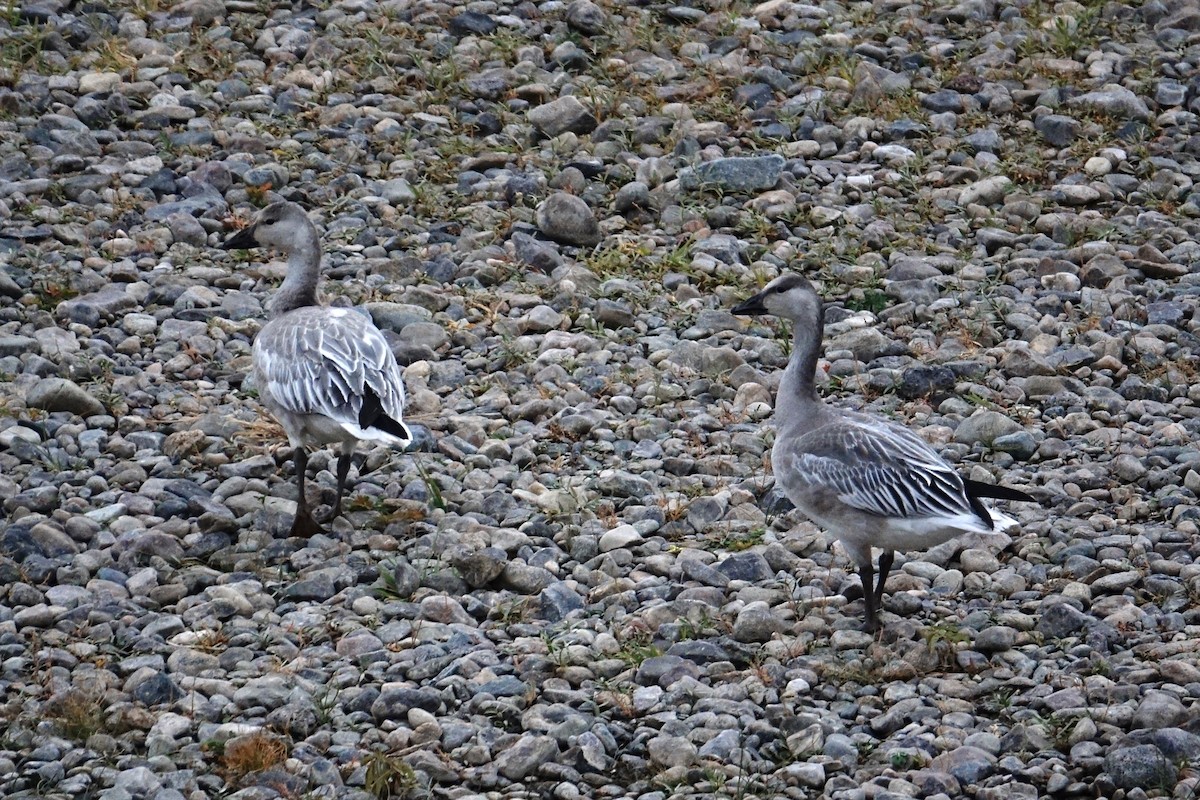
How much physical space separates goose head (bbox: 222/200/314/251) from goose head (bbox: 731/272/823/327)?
2526mm

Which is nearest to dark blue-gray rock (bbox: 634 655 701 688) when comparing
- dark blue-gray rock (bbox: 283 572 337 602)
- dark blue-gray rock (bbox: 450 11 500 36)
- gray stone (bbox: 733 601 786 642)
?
gray stone (bbox: 733 601 786 642)

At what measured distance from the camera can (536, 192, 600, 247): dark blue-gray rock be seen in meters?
9.62

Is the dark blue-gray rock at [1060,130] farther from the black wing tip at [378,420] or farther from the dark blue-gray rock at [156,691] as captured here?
the dark blue-gray rock at [156,691]

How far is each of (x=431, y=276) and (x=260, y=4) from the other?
14.1ft

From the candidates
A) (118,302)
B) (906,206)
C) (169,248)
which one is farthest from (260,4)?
(906,206)

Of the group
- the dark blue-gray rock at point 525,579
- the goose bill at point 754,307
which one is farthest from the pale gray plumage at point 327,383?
the goose bill at point 754,307

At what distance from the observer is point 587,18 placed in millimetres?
12023

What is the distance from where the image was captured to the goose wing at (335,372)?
6.86 meters

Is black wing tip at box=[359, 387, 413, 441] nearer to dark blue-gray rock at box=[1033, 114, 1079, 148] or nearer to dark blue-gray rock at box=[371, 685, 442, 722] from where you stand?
dark blue-gray rock at box=[371, 685, 442, 722]

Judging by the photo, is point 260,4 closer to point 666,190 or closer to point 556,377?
point 666,190

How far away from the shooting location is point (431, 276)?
9344 mm

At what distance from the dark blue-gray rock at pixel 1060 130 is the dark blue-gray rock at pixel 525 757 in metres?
6.85

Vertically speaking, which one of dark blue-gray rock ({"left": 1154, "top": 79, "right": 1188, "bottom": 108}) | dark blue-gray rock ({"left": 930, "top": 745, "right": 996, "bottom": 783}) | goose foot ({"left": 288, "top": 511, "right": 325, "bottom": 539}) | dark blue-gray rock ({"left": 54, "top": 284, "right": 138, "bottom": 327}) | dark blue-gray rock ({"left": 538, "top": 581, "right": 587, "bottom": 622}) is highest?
dark blue-gray rock ({"left": 1154, "top": 79, "right": 1188, "bottom": 108})

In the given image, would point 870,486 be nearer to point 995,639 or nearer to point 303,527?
point 995,639
